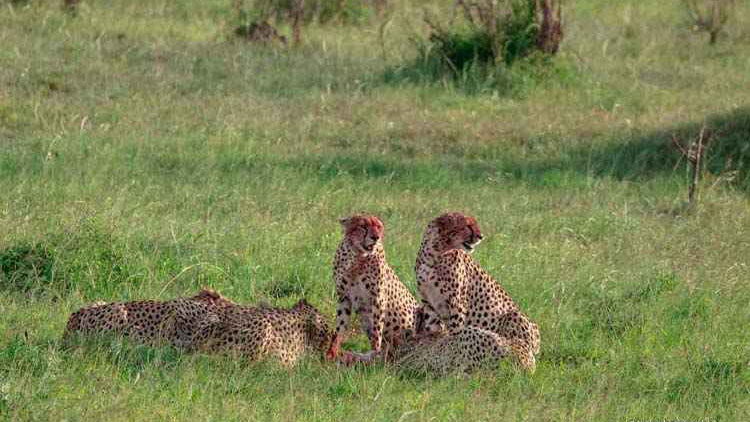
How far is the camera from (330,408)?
5.68m

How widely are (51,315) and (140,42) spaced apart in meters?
7.04

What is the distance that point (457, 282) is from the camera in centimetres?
672

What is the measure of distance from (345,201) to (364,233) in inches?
110

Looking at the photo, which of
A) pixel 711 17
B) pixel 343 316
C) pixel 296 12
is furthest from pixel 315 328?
pixel 711 17

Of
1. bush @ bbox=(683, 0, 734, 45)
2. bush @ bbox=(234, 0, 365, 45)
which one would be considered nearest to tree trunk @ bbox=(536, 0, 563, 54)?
bush @ bbox=(234, 0, 365, 45)

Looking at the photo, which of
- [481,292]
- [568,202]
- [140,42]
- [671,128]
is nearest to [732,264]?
[568,202]

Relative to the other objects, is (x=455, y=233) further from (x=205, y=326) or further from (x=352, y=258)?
(x=205, y=326)

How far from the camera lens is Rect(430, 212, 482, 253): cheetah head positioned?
6590 mm

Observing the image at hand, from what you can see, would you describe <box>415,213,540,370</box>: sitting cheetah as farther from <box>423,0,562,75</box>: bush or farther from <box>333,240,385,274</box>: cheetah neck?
<box>423,0,562,75</box>: bush

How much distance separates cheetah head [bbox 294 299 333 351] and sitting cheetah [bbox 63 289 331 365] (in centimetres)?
1

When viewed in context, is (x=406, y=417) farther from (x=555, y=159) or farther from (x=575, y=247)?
(x=555, y=159)

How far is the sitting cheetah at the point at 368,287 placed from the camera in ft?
21.3

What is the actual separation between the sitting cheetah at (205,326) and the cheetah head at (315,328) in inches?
0.4

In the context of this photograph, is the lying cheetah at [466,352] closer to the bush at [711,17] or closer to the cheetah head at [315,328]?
the cheetah head at [315,328]
